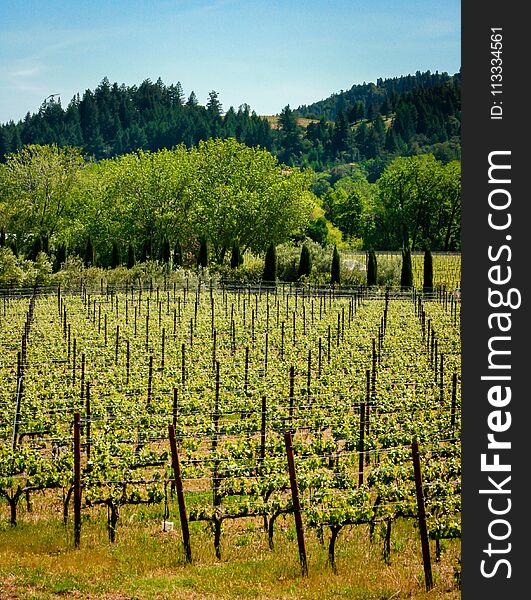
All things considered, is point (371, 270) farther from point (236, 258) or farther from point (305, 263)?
point (236, 258)

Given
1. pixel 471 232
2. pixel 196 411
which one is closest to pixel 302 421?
pixel 196 411

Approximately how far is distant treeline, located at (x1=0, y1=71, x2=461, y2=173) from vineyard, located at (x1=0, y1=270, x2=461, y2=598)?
135 metres

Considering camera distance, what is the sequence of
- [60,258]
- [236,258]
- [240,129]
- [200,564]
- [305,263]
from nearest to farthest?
[200,564], [60,258], [305,263], [236,258], [240,129]

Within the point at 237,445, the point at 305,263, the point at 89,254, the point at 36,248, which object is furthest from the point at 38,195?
the point at 237,445

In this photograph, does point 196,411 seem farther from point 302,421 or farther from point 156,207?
point 156,207

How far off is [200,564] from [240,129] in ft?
560

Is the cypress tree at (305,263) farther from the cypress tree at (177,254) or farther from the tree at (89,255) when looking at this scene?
the tree at (89,255)

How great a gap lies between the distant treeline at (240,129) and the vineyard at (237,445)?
134965 mm

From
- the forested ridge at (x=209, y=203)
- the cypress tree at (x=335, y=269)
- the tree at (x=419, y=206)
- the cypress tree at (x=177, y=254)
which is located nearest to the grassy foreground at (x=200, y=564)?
the forested ridge at (x=209, y=203)

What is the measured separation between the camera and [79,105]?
7077 inches

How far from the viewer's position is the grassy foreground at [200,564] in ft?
29.2

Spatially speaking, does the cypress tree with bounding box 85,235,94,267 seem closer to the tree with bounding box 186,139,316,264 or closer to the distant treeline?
the tree with bounding box 186,139,316,264

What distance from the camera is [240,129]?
17588 cm

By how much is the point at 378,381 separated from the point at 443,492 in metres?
7.62
